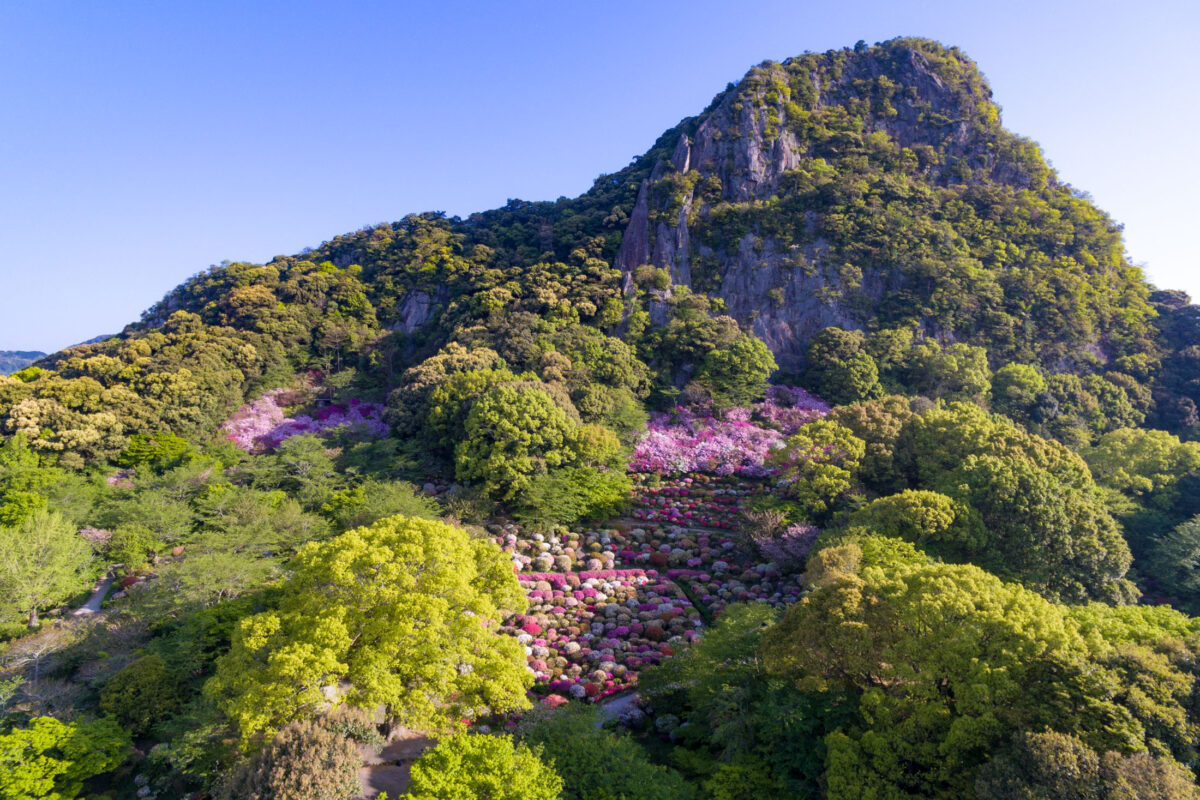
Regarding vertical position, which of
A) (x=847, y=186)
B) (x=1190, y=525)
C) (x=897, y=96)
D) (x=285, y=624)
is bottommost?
(x=1190, y=525)

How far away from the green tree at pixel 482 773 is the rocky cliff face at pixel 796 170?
1528 inches

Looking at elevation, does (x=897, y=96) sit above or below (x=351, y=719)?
above

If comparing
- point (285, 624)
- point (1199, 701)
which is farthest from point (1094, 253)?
point (285, 624)

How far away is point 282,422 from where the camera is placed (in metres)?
37.9

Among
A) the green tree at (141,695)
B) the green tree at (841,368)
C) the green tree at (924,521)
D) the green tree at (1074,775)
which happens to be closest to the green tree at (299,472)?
the green tree at (141,695)

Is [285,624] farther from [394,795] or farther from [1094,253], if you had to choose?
[1094,253]

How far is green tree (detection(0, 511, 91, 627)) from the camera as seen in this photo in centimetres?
1781

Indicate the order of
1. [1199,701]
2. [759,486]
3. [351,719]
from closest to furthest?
[1199,701] < [351,719] < [759,486]

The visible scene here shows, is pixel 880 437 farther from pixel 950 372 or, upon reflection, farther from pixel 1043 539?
pixel 950 372

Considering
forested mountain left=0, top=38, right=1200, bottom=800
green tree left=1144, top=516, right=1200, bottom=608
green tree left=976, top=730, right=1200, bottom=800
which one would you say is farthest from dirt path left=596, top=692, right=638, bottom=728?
green tree left=1144, top=516, right=1200, bottom=608

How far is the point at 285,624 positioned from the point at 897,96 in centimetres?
7498

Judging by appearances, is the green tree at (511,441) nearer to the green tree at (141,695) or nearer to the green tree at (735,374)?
the green tree at (141,695)

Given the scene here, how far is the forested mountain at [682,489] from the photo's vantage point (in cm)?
1141

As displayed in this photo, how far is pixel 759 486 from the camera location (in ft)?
102
